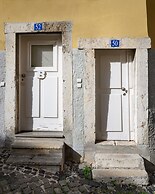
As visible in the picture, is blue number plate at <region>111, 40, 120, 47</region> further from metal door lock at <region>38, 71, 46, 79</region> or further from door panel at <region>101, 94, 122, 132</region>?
metal door lock at <region>38, 71, 46, 79</region>

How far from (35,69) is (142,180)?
2948 mm

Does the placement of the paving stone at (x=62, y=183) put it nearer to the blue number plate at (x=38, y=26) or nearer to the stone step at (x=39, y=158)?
the stone step at (x=39, y=158)

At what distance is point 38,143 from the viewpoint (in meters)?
4.64

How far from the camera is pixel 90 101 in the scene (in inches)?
188

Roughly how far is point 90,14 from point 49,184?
3088 mm

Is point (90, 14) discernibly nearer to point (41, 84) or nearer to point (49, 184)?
point (41, 84)

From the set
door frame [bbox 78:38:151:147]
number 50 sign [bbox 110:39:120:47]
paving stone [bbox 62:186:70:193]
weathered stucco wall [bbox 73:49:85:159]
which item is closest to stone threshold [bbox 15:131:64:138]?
weathered stucco wall [bbox 73:49:85:159]

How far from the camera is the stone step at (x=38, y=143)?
15.1 feet

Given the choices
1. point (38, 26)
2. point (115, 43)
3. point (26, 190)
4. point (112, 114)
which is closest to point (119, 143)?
point (112, 114)

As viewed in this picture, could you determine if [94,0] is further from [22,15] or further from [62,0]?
[22,15]

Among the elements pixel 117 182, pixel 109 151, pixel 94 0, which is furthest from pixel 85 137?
pixel 94 0

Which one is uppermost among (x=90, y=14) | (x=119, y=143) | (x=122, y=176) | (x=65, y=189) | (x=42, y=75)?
(x=90, y=14)

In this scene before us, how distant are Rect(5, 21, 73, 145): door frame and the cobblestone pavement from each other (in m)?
0.86

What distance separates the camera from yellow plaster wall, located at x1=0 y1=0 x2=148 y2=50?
4688 mm
